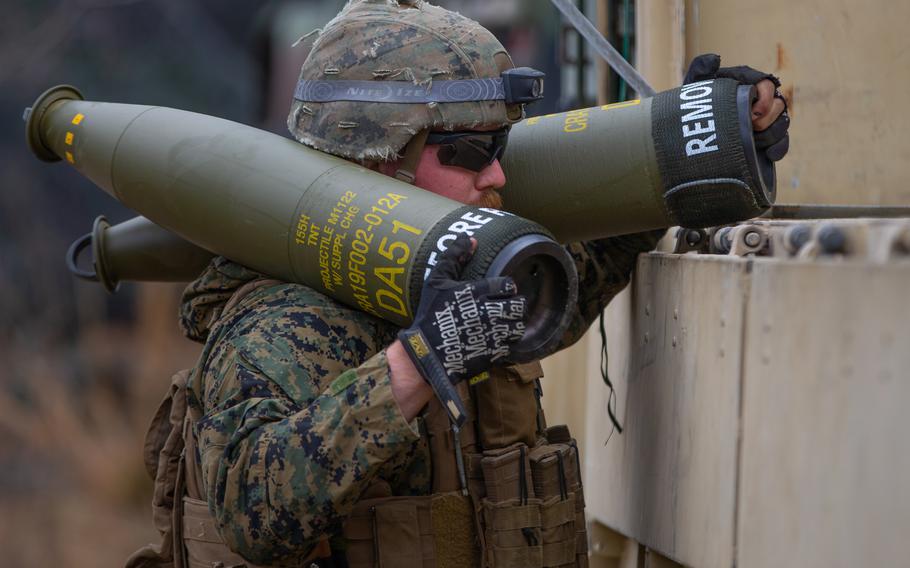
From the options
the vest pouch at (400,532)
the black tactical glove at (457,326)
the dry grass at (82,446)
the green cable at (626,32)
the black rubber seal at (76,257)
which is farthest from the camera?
the dry grass at (82,446)

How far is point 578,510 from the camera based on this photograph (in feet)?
9.36

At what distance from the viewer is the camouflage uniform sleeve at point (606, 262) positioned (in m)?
3.08

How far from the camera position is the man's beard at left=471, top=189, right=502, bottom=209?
2.71 metres

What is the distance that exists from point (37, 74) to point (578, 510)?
536 cm

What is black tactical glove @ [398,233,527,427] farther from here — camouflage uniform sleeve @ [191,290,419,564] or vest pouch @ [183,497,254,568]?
vest pouch @ [183,497,254,568]

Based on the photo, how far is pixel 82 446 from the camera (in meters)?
6.77

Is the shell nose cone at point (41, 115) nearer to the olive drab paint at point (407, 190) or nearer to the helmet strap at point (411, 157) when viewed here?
the olive drab paint at point (407, 190)

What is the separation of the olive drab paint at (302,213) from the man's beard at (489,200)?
25 cm

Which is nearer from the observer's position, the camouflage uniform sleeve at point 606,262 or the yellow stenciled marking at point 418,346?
the yellow stenciled marking at point 418,346

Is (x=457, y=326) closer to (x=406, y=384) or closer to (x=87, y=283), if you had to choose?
(x=406, y=384)

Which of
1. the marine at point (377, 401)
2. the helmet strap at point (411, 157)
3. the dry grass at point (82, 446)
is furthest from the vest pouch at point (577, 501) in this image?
the dry grass at point (82, 446)

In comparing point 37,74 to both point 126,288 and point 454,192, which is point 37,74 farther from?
point 454,192

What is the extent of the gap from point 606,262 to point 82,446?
4.53 m

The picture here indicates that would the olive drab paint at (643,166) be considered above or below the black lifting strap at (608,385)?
above
